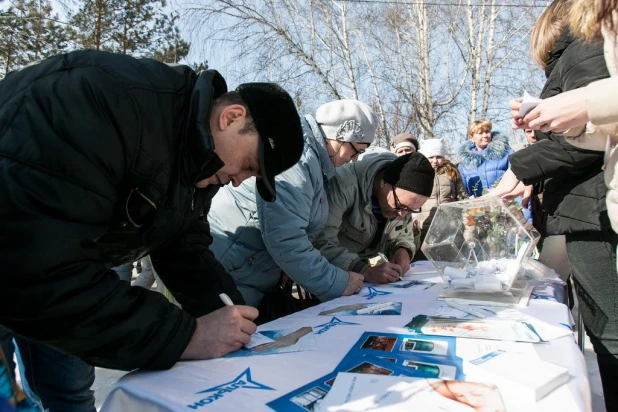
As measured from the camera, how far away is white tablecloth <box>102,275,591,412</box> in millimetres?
782

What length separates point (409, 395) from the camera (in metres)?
0.78

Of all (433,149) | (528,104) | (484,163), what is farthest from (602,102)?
(484,163)

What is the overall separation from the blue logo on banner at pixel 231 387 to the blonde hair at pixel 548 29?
4.67 feet

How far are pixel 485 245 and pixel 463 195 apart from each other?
2.54 metres

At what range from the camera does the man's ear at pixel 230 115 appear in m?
1.07

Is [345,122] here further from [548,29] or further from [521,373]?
[521,373]

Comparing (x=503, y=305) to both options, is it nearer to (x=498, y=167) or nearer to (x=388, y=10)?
(x=498, y=167)

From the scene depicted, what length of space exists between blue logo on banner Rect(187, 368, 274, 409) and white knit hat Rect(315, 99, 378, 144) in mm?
1209

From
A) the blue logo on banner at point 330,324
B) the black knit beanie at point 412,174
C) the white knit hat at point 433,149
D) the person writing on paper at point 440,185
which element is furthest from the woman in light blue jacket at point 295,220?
the white knit hat at point 433,149

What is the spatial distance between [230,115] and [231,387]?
61cm

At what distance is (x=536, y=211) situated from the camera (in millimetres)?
3221

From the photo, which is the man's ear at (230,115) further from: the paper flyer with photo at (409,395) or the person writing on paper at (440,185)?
the person writing on paper at (440,185)

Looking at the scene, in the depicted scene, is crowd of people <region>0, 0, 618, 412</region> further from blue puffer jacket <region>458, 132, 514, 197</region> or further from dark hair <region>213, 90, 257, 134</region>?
blue puffer jacket <region>458, 132, 514, 197</region>

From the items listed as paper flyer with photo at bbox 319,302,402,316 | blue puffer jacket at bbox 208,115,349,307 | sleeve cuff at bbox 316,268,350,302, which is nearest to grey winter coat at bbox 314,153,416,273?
blue puffer jacket at bbox 208,115,349,307
